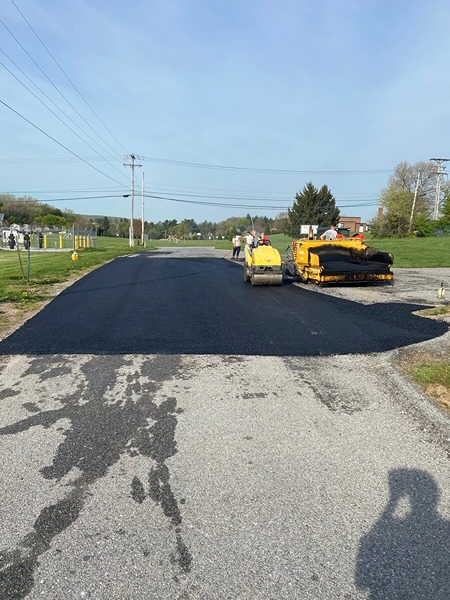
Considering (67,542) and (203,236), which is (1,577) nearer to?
(67,542)

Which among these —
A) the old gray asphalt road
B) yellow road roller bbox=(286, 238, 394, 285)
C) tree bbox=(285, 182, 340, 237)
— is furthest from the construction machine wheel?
tree bbox=(285, 182, 340, 237)

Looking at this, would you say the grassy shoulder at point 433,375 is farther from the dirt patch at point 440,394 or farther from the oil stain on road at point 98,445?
the oil stain on road at point 98,445

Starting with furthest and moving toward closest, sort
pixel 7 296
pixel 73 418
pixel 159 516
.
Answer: pixel 7 296 → pixel 73 418 → pixel 159 516

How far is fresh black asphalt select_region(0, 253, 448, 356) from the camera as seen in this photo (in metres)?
6.46

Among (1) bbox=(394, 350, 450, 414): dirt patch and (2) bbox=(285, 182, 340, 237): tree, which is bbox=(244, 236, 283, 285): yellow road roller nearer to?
(1) bbox=(394, 350, 450, 414): dirt patch

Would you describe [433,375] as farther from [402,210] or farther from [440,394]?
[402,210]

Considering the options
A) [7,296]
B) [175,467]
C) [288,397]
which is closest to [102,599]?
[175,467]

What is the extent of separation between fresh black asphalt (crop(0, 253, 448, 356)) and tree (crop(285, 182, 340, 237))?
59994 millimetres

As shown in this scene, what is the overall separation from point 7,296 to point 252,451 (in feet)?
29.6

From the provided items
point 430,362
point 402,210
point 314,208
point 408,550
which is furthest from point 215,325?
point 314,208

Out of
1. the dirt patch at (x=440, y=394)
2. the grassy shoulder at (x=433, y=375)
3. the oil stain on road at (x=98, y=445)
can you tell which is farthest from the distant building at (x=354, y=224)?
the oil stain on road at (x=98, y=445)

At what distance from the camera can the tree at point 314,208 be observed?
69.4 m

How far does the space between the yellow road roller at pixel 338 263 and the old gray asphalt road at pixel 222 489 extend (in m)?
7.79

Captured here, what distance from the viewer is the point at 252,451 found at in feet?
11.5
